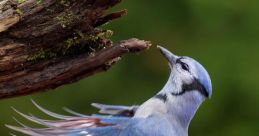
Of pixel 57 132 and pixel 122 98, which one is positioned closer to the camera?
pixel 57 132

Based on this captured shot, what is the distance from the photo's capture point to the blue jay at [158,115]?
260cm

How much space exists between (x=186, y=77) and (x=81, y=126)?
0.48 meters

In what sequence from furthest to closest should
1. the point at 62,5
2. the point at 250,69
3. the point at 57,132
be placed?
the point at 250,69
the point at 57,132
the point at 62,5

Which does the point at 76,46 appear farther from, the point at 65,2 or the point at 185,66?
the point at 185,66

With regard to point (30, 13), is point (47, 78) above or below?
below

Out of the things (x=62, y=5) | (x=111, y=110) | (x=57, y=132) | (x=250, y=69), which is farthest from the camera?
(x=250, y=69)

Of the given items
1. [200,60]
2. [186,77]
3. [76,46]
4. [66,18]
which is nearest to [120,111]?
[186,77]

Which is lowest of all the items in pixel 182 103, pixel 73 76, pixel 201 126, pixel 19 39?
pixel 201 126

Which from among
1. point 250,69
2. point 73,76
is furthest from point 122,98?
point 73,76

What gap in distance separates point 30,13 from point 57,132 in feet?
1.76

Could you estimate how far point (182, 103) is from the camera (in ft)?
9.01

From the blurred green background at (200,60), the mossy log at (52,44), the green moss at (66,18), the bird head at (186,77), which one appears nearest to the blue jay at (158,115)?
the bird head at (186,77)

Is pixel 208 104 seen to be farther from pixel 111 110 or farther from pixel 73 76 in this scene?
pixel 73 76

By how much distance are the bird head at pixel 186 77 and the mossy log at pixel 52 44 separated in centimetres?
36
